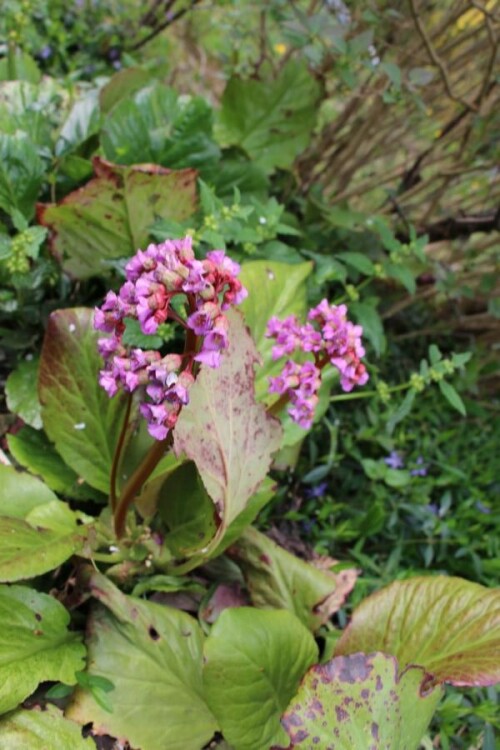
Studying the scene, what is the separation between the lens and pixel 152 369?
37.9 inches

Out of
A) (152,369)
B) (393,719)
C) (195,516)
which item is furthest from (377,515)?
(152,369)

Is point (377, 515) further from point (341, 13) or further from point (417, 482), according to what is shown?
point (341, 13)

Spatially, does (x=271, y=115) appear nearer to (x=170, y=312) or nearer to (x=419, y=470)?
(x=419, y=470)

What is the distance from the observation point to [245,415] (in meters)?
1.15

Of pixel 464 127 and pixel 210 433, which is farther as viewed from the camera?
pixel 464 127

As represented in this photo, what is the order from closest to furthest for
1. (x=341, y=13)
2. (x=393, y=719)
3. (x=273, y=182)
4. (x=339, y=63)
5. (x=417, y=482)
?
(x=393, y=719), (x=339, y=63), (x=417, y=482), (x=341, y=13), (x=273, y=182)

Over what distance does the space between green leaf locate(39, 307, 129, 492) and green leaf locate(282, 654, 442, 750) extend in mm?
607

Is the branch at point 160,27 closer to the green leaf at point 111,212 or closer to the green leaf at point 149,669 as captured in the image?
the green leaf at point 111,212

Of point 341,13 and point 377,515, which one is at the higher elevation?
point 341,13

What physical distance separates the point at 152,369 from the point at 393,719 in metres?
0.65

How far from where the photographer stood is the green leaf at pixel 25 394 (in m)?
1.53

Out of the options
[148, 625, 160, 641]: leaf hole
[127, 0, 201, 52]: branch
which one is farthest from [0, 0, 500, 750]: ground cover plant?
[127, 0, 201, 52]: branch

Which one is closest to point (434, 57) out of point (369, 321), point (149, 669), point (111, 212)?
A: point (369, 321)

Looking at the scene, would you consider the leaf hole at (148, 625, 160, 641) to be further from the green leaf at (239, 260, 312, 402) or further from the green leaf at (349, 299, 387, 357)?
the green leaf at (349, 299, 387, 357)
